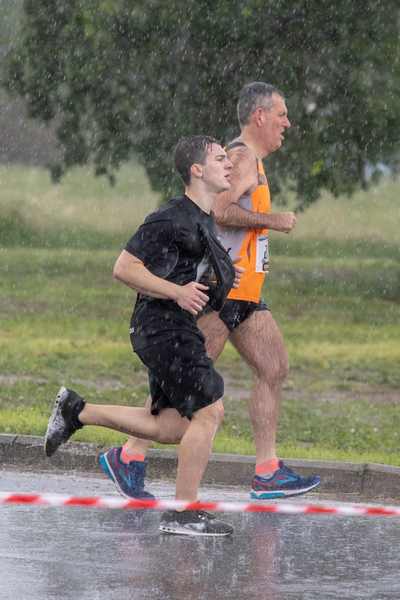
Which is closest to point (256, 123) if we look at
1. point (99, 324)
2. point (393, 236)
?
point (99, 324)

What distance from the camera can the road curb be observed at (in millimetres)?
10352

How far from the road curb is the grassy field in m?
0.39

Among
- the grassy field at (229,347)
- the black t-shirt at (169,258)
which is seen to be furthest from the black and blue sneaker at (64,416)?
the grassy field at (229,347)

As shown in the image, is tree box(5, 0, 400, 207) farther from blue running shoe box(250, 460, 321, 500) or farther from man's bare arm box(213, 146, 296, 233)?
blue running shoe box(250, 460, 321, 500)

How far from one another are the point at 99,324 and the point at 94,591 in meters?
19.1

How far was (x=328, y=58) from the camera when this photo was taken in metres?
28.5

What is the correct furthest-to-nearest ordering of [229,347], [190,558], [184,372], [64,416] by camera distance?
[229,347]
[64,416]
[184,372]
[190,558]

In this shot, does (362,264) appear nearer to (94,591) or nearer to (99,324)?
(99,324)

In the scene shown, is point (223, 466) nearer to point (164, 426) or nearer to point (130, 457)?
point (130, 457)

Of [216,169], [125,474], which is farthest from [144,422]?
[216,169]

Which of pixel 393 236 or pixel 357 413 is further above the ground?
pixel 393 236

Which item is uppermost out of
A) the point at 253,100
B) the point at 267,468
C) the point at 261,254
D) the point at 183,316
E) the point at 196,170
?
the point at 253,100

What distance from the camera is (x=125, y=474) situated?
8.94 metres

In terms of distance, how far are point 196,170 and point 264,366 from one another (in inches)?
53.3
